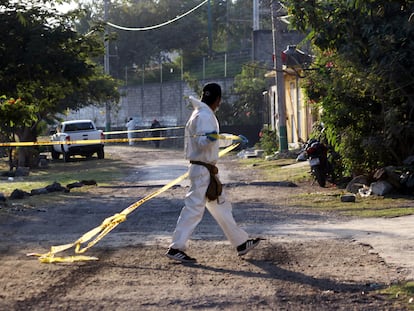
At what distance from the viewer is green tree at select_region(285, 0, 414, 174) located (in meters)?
15.8

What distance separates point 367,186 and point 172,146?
34.3 meters

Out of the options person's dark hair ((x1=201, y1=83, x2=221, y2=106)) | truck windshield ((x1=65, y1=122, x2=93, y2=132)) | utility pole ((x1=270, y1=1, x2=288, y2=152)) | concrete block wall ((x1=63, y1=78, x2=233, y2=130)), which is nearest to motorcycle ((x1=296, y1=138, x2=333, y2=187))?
person's dark hair ((x1=201, y1=83, x2=221, y2=106))

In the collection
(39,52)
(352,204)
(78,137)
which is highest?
(39,52)

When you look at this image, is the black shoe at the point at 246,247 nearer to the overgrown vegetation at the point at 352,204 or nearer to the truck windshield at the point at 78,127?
the overgrown vegetation at the point at 352,204

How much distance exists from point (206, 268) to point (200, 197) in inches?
32.5

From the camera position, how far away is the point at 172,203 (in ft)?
52.6

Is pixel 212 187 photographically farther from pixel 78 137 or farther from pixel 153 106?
pixel 153 106

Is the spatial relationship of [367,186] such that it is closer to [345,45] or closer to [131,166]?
[345,45]

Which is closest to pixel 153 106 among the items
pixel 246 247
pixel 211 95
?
pixel 211 95

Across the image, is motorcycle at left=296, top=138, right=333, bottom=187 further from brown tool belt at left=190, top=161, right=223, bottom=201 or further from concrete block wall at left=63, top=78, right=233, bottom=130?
concrete block wall at left=63, top=78, right=233, bottom=130

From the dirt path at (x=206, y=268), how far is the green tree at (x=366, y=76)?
10.2ft

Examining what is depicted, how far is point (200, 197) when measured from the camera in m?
9.15

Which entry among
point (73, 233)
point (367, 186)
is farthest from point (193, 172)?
point (367, 186)

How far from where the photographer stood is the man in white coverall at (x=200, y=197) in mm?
9109
